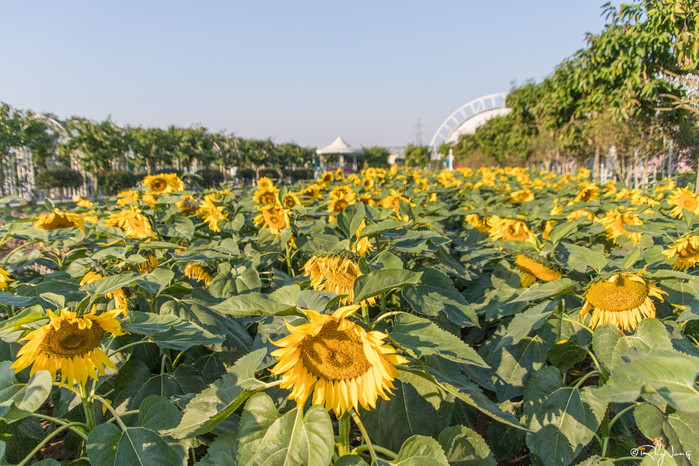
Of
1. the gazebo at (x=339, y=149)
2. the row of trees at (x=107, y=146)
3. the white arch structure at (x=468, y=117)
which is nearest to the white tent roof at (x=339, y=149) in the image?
the gazebo at (x=339, y=149)

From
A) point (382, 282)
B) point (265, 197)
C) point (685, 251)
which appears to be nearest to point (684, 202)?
point (685, 251)

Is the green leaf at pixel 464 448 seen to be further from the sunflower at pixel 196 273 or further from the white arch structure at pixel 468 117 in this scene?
the white arch structure at pixel 468 117

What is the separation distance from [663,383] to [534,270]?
1286mm

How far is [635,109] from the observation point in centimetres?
838

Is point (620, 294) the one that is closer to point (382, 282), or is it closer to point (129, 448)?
point (382, 282)

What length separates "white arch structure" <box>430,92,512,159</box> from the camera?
2633 inches

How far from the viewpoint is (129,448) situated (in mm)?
Result: 1133

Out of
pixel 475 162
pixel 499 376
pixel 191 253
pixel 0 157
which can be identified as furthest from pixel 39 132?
pixel 475 162

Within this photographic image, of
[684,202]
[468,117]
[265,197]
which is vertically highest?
[468,117]

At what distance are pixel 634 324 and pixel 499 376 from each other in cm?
60

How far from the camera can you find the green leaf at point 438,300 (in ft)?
5.14

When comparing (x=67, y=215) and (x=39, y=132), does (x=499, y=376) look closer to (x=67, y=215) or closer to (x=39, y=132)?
(x=67, y=215)

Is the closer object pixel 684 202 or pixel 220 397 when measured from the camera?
pixel 220 397

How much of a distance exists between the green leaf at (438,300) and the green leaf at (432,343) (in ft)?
1.24
